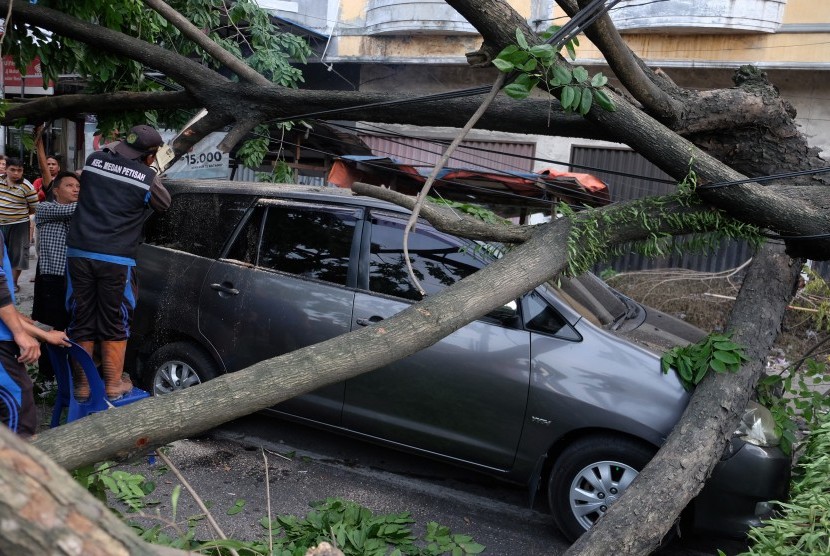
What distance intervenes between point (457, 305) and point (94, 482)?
1.59 metres

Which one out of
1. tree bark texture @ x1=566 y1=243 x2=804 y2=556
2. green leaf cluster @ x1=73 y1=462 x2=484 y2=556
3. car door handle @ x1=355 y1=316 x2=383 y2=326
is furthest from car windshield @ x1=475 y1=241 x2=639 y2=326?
green leaf cluster @ x1=73 y1=462 x2=484 y2=556

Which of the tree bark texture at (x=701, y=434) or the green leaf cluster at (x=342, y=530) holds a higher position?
the tree bark texture at (x=701, y=434)

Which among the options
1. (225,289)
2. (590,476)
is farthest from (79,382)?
(590,476)

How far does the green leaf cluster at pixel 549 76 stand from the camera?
3139mm

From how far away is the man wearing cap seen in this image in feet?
16.4

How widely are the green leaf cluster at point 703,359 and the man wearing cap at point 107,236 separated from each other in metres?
3.32

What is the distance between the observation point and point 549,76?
3348mm

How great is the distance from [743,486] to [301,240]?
124 inches

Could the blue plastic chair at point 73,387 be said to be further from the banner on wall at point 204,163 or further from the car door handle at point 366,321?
the banner on wall at point 204,163

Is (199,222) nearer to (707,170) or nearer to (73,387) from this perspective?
(73,387)

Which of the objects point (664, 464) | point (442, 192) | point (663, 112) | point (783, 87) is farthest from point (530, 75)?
point (783, 87)

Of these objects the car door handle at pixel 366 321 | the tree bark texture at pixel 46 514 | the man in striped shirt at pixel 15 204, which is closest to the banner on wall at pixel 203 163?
the man in striped shirt at pixel 15 204

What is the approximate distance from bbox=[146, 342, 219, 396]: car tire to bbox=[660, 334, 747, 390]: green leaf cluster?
10.1 feet

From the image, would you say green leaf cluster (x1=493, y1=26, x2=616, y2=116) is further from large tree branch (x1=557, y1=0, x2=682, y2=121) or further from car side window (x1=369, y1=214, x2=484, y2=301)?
car side window (x1=369, y1=214, x2=484, y2=301)
